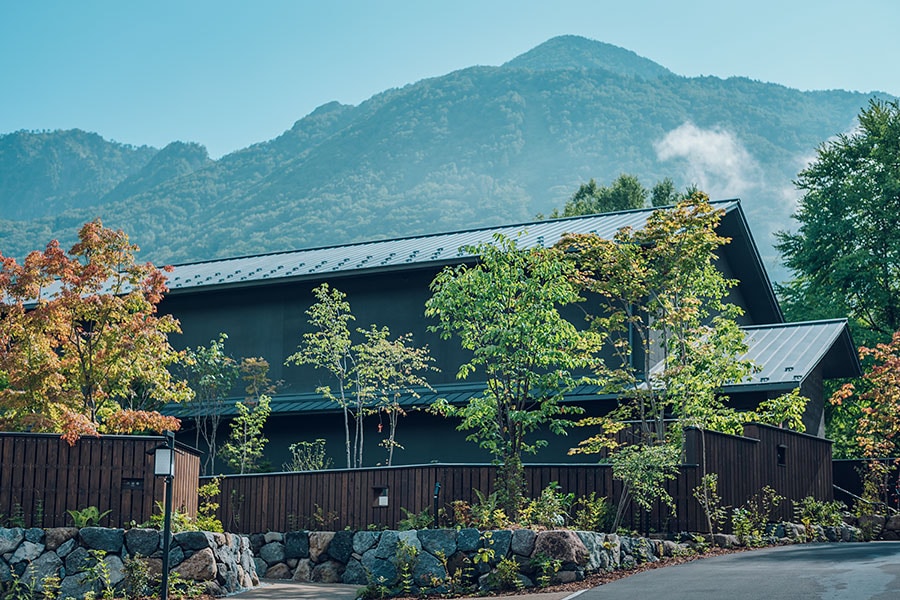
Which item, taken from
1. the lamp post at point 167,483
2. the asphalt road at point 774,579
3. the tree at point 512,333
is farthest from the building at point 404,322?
the lamp post at point 167,483

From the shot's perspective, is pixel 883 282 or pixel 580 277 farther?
pixel 883 282

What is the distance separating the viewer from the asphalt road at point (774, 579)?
13.7 meters

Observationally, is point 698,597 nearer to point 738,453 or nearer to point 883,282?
point 738,453

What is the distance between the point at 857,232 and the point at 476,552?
26.7 metres

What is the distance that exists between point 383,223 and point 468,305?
12642 centimetres

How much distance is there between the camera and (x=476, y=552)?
676 inches

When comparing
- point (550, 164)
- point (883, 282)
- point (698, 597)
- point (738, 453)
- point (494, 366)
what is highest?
point (550, 164)

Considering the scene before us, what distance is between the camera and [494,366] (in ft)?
66.0

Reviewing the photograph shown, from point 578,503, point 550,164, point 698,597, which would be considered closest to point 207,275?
point 578,503

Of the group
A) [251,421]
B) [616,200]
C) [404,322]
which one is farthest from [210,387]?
[616,200]

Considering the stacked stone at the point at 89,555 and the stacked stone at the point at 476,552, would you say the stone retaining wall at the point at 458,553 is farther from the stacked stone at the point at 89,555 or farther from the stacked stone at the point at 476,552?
the stacked stone at the point at 89,555

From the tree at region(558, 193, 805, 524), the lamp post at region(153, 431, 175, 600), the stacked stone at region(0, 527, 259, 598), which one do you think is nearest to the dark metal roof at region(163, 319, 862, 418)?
the tree at region(558, 193, 805, 524)

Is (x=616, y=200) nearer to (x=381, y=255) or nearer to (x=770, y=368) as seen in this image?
(x=381, y=255)

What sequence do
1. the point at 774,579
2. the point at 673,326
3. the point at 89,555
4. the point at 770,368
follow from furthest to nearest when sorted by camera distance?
the point at 770,368
the point at 673,326
the point at 89,555
the point at 774,579
